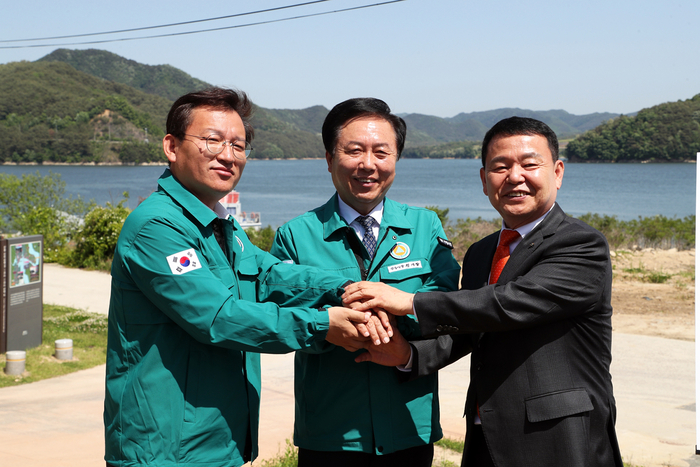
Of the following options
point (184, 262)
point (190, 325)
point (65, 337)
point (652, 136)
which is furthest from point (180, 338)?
point (652, 136)

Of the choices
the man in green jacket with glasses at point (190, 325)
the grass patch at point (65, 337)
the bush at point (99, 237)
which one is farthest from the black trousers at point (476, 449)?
the bush at point (99, 237)

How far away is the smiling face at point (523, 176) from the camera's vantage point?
238 cm

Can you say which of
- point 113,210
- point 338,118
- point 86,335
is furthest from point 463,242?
point 338,118

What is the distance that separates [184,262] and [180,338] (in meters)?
0.28

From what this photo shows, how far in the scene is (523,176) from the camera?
237cm

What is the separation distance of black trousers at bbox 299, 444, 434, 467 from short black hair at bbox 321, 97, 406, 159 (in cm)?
133

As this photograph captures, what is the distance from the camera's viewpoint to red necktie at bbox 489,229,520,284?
248 cm

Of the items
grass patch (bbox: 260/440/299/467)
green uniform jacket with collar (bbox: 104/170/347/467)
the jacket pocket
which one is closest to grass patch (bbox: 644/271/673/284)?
grass patch (bbox: 260/440/299/467)

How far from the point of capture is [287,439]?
4.69 metres

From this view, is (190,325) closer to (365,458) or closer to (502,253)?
(365,458)

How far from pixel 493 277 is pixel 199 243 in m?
1.17

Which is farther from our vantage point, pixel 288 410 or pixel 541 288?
pixel 288 410

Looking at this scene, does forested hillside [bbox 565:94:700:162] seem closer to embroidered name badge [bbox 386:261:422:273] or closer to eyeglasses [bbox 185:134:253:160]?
embroidered name badge [bbox 386:261:422:273]

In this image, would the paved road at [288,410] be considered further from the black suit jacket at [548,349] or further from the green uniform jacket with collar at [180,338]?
the black suit jacket at [548,349]
